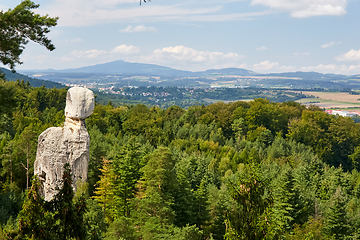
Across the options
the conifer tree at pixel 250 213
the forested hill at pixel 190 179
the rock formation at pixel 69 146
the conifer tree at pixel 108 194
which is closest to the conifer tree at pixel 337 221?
the forested hill at pixel 190 179

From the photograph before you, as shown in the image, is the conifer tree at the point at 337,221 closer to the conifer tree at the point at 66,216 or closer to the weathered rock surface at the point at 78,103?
the weathered rock surface at the point at 78,103

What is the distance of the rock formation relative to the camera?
2870 centimetres

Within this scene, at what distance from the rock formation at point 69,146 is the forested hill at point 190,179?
6.74 ft

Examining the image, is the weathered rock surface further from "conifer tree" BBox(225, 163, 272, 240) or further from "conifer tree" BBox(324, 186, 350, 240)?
"conifer tree" BBox(324, 186, 350, 240)

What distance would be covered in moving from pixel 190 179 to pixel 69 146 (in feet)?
42.1

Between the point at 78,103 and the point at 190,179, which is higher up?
the point at 78,103

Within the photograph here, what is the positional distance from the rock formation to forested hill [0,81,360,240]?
205 cm

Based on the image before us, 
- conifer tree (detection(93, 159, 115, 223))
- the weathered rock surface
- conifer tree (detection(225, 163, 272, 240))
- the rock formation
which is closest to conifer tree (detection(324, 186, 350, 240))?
conifer tree (detection(225, 163, 272, 240))

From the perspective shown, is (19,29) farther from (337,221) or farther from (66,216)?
(337,221)

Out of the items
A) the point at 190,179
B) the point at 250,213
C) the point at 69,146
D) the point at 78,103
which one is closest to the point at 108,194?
the point at 69,146

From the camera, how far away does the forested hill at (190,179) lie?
1430cm

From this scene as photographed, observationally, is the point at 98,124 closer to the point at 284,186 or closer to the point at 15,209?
the point at 15,209

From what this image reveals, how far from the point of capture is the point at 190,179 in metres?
36.3

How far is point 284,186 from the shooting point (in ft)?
96.7
